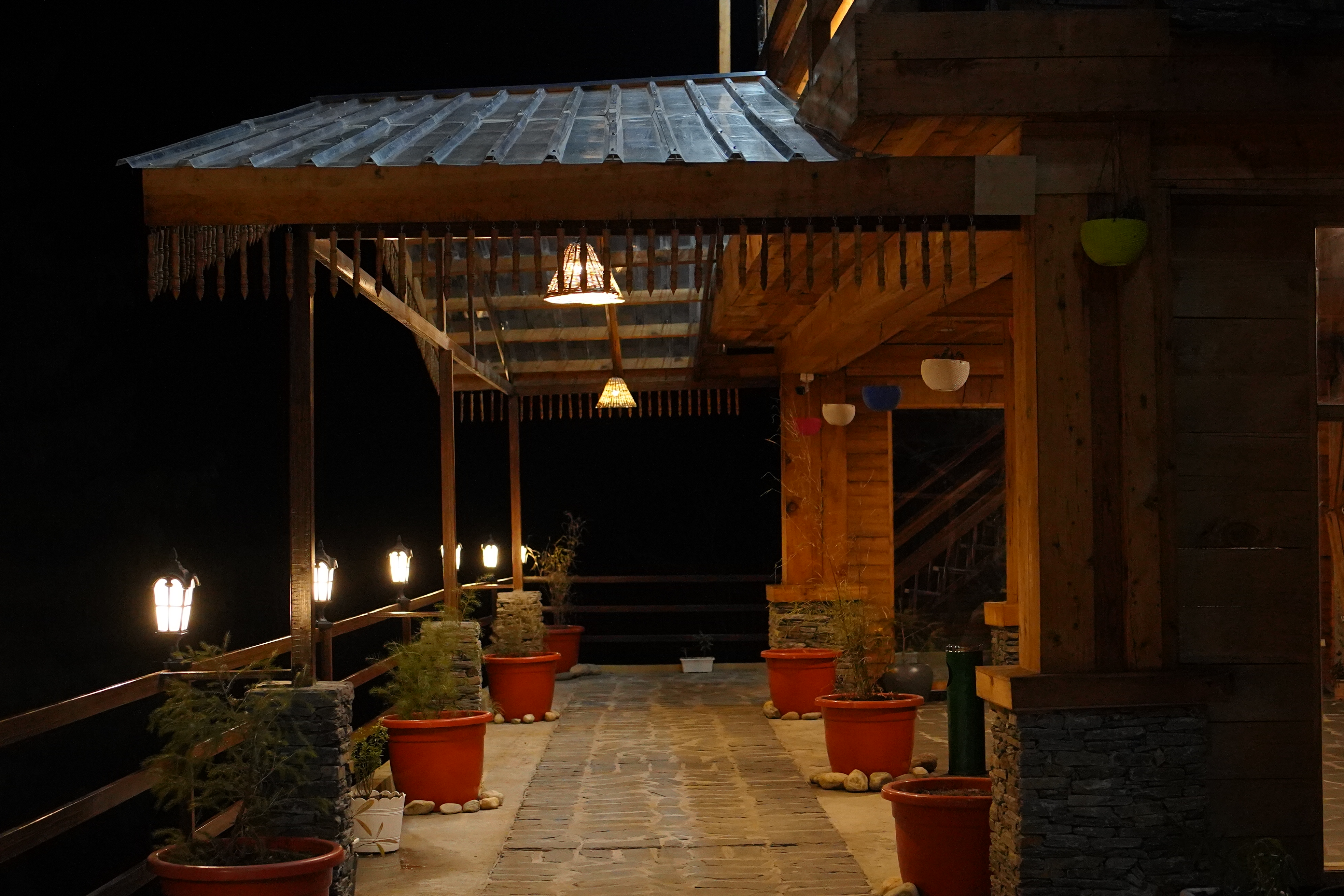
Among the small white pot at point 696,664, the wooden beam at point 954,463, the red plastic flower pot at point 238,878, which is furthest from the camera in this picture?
the wooden beam at point 954,463

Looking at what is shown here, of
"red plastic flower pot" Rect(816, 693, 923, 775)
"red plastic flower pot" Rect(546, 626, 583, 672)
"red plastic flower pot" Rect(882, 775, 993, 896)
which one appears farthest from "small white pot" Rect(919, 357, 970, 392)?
"red plastic flower pot" Rect(546, 626, 583, 672)

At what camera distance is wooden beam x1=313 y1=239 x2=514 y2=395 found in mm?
6430

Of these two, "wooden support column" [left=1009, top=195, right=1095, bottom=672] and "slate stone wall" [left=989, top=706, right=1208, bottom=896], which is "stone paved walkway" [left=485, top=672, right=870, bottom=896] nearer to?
"slate stone wall" [left=989, top=706, right=1208, bottom=896]

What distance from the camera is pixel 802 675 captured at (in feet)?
35.0

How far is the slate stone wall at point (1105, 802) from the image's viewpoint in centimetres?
484

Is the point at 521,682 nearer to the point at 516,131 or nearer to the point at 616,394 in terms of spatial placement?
the point at 616,394

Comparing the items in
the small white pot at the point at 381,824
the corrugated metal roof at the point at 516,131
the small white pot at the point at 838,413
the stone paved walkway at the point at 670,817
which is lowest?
the stone paved walkway at the point at 670,817

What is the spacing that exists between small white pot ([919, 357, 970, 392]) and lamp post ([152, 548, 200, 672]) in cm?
541

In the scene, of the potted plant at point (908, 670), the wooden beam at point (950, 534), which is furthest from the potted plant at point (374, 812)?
the wooden beam at point (950, 534)

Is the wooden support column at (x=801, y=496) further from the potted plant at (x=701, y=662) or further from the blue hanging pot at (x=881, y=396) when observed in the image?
the potted plant at (x=701, y=662)

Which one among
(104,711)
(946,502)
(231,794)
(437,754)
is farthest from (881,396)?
(946,502)

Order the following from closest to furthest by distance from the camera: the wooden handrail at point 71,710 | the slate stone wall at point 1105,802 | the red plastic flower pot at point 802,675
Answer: the wooden handrail at point 71,710 < the slate stone wall at point 1105,802 < the red plastic flower pot at point 802,675

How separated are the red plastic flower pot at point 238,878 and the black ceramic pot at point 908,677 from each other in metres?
6.37

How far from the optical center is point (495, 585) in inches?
473
